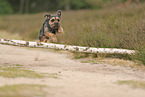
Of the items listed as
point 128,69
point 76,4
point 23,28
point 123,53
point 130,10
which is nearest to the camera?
point 128,69

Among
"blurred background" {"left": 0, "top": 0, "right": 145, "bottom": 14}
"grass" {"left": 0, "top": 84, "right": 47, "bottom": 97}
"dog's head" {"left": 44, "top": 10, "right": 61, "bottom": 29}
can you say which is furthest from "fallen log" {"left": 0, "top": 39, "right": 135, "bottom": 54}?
"blurred background" {"left": 0, "top": 0, "right": 145, "bottom": 14}

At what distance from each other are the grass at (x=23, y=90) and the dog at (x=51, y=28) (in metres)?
5.72

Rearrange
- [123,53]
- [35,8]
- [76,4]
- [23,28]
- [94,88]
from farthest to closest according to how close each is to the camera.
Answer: [35,8], [76,4], [23,28], [123,53], [94,88]

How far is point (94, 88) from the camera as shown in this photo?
438 centimetres

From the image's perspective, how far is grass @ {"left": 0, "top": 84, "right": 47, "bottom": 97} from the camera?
3750 millimetres

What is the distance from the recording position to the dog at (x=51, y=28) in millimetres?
9820

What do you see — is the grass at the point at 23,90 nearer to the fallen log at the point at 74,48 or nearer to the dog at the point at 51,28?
the fallen log at the point at 74,48

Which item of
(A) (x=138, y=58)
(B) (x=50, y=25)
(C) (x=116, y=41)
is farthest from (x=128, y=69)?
(B) (x=50, y=25)

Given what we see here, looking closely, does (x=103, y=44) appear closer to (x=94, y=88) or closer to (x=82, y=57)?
(x=82, y=57)

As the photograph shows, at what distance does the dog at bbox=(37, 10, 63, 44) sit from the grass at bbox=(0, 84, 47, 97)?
572 cm

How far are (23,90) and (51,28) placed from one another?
622cm

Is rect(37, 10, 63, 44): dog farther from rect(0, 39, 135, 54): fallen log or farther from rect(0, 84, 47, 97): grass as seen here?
rect(0, 84, 47, 97): grass

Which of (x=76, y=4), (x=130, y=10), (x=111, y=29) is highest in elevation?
(x=76, y=4)

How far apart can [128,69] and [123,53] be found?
151 centimetres
